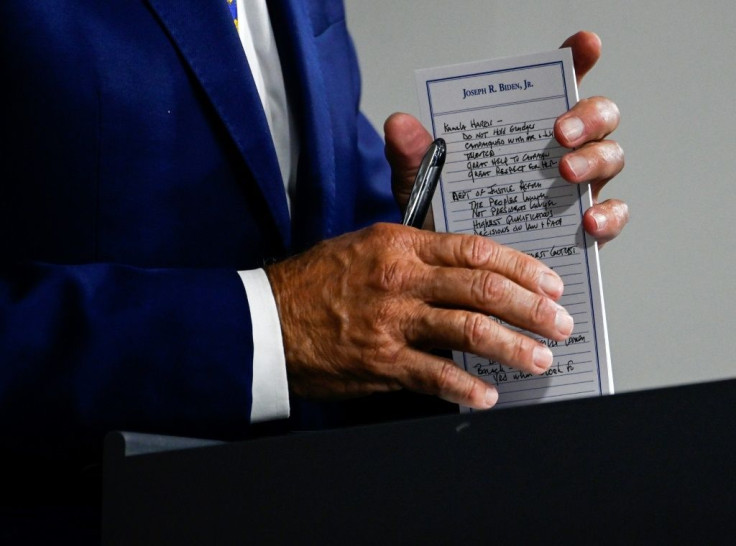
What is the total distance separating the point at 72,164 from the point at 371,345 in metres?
0.33

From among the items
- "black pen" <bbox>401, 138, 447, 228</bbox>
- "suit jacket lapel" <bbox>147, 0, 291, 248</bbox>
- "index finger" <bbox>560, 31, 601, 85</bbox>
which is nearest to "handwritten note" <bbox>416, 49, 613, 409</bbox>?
"black pen" <bbox>401, 138, 447, 228</bbox>

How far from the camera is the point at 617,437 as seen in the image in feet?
1.52

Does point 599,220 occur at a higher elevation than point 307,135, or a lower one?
lower

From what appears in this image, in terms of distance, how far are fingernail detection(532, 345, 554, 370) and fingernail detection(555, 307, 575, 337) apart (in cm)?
2

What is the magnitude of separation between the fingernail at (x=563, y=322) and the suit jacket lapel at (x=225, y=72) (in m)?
0.34

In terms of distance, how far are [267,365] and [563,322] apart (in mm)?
234

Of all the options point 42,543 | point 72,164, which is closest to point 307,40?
point 72,164

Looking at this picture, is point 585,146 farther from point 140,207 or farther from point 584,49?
point 140,207

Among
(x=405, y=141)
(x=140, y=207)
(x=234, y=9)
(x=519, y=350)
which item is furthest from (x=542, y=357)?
(x=234, y=9)

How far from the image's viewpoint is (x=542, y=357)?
2.42ft

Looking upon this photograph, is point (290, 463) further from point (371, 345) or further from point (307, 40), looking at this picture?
point (307, 40)

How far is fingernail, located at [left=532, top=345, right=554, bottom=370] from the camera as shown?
0.74m

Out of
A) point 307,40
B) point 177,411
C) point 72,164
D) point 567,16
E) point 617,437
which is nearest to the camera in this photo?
point 617,437

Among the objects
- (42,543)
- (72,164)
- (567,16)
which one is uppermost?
(567,16)
